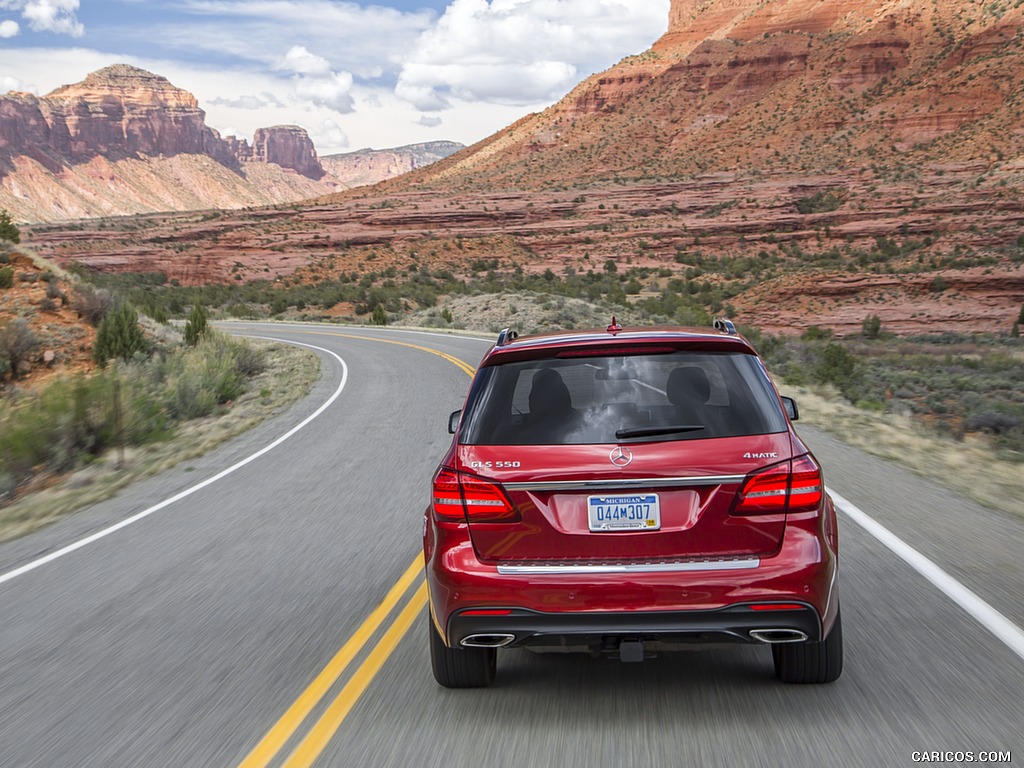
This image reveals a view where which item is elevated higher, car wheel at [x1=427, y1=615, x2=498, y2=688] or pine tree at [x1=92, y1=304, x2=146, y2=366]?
car wheel at [x1=427, y1=615, x2=498, y2=688]

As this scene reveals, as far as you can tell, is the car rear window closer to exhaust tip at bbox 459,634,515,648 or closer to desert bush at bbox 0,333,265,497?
exhaust tip at bbox 459,634,515,648

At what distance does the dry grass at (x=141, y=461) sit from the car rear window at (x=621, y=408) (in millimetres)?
6180

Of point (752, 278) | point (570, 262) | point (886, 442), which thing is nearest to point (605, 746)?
point (886, 442)

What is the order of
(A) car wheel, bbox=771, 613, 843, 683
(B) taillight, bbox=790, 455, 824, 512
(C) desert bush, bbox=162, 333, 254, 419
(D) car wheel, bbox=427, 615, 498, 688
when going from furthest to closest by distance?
(C) desert bush, bbox=162, 333, 254, 419 → (D) car wheel, bbox=427, 615, 498, 688 → (A) car wheel, bbox=771, 613, 843, 683 → (B) taillight, bbox=790, 455, 824, 512

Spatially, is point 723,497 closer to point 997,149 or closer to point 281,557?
point 281,557

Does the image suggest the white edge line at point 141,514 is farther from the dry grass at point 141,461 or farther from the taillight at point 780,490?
the taillight at point 780,490

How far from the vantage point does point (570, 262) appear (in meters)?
71.9

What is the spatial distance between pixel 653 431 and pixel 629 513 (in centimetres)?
34

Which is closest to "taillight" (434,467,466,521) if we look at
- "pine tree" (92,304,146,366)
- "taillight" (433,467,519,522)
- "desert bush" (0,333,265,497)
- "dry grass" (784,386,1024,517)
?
"taillight" (433,467,519,522)

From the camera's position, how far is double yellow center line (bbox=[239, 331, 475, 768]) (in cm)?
370

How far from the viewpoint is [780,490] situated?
3.71 m

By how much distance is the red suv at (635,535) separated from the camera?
11.9ft

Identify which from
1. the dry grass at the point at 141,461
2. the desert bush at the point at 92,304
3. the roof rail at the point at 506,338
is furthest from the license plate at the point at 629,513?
the desert bush at the point at 92,304

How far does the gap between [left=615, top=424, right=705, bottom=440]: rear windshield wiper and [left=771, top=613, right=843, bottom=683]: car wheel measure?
3.45 ft
